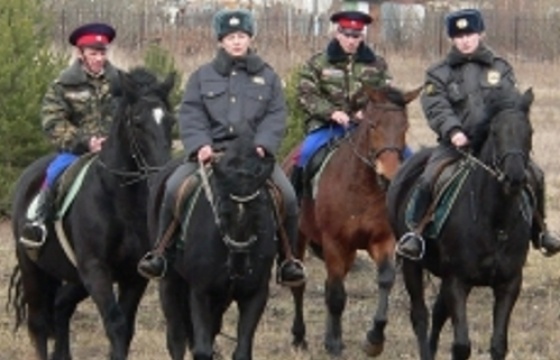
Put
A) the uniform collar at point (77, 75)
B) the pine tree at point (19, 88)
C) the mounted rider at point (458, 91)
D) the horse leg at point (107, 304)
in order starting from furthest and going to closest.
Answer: the pine tree at point (19, 88)
the uniform collar at point (77, 75)
the mounted rider at point (458, 91)
the horse leg at point (107, 304)

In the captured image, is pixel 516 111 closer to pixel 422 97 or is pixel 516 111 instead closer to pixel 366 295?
pixel 422 97

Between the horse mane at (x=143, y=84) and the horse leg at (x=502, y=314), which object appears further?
the horse mane at (x=143, y=84)

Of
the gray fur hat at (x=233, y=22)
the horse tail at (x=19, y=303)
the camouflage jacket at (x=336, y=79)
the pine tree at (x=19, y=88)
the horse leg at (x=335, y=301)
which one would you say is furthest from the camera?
the pine tree at (x=19, y=88)

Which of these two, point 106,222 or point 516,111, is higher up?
point 516,111

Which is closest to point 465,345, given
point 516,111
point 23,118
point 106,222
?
point 516,111

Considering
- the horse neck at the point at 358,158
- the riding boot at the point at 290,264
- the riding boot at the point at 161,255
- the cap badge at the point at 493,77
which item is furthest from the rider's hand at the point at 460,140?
the riding boot at the point at 161,255

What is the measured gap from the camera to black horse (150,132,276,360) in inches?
354

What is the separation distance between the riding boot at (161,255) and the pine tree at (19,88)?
32.9 ft

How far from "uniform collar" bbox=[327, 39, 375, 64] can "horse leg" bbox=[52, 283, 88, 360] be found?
3386 millimetres

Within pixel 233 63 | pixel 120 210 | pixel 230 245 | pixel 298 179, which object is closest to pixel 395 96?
pixel 298 179

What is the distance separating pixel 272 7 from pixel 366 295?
31.0 metres

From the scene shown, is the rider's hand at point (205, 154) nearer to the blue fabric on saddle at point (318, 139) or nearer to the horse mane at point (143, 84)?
the horse mane at point (143, 84)

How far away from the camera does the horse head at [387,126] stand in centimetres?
1211

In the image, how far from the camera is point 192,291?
9.59 metres
